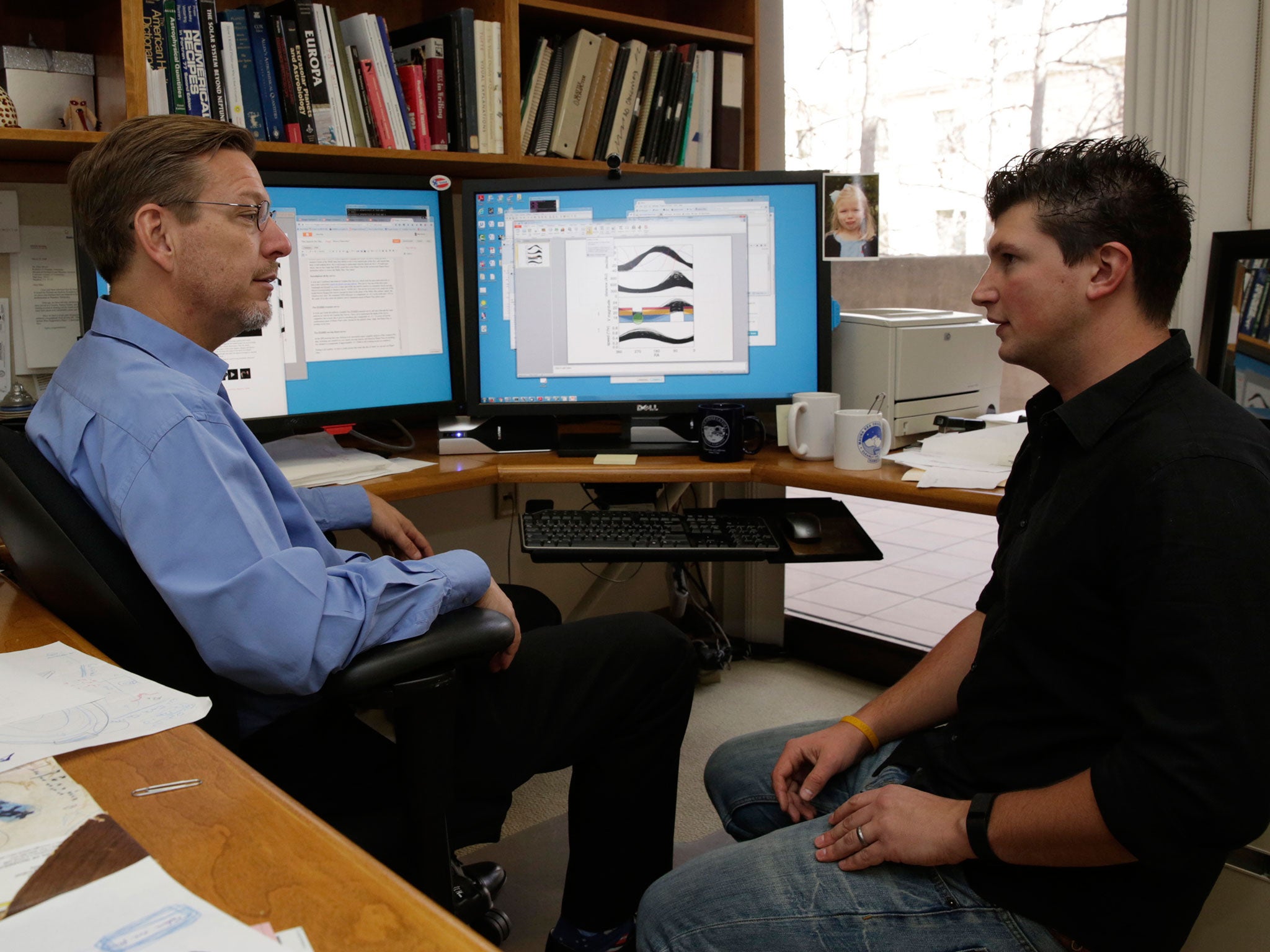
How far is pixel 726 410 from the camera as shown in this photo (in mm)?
1935

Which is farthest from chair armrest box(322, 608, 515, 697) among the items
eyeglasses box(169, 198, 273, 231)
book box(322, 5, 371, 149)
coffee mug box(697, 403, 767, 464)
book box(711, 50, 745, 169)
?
book box(711, 50, 745, 169)

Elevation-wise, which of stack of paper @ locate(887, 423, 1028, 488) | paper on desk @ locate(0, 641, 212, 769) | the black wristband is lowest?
the black wristband

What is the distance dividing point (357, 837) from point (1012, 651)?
2.47ft

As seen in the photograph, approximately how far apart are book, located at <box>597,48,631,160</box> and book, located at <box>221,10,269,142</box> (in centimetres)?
75

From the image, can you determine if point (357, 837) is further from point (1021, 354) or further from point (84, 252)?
point (84, 252)

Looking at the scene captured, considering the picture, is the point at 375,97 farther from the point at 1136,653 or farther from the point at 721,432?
the point at 1136,653

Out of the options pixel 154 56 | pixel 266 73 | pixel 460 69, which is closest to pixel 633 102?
pixel 460 69

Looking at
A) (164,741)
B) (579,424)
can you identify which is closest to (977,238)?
(579,424)

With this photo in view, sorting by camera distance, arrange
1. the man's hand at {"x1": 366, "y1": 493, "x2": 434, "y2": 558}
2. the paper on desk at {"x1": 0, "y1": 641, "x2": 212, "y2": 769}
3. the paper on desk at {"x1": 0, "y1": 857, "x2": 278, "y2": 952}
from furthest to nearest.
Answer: the man's hand at {"x1": 366, "y1": 493, "x2": 434, "y2": 558} < the paper on desk at {"x1": 0, "y1": 641, "x2": 212, "y2": 769} < the paper on desk at {"x1": 0, "y1": 857, "x2": 278, "y2": 952}

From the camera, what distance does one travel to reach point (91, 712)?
870 mm

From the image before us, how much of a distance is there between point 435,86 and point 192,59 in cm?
50

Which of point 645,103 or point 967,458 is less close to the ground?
point 645,103

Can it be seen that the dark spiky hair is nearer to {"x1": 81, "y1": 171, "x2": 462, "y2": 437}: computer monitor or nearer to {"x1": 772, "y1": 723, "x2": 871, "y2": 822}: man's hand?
{"x1": 772, "y1": 723, "x2": 871, "y2": 822}: man's hand

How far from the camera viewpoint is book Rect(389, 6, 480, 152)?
213 cm
